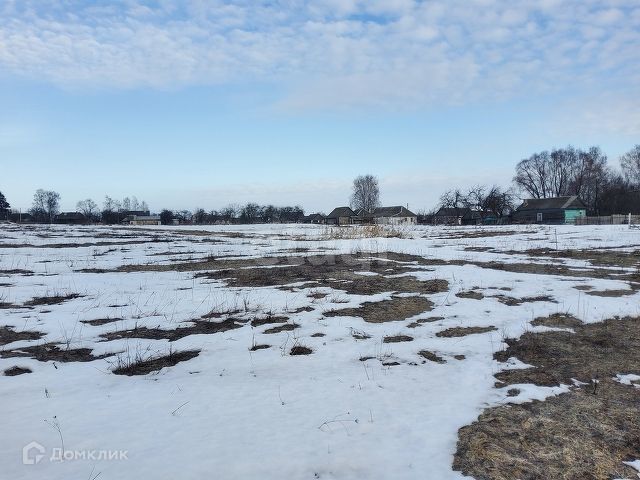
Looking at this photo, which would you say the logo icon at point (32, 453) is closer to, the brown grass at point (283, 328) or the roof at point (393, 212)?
the brown grass at point (283, 328)

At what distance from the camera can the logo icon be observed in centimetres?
281

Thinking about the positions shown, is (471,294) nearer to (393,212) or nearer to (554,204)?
(554,204)

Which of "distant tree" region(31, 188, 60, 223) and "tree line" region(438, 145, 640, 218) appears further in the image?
"distant tree" region(31, 188, 60, 223)

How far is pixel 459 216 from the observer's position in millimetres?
85125

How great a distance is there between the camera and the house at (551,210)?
70.1 m

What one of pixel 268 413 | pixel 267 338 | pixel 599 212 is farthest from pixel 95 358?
pixel 599 212

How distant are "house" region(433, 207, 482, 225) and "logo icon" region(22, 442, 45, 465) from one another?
273ft

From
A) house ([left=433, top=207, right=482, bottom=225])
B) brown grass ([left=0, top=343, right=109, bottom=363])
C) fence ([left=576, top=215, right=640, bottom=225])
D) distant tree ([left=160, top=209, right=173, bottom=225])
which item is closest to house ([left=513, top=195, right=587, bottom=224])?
house ([left=433, top=207, right=482, bottom=225])

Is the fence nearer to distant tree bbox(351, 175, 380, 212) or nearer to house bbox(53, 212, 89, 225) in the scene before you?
A: distant tree bbox(351, 175, 380, 212)

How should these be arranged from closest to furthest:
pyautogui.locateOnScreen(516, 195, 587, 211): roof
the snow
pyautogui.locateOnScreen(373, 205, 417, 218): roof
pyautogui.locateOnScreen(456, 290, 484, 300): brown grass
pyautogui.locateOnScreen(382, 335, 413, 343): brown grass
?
the snow < pyautogui.locateOnScreen(382, 335, 413, 343): brown grass < pyautogui.locateOnScreen(456, 290, 484, 300): brown grass < pyautogui.locateOnScreen(516, 195, 587, 211): roof < pyautogui.locateOnScreen(373, 205, 417, 218): roof

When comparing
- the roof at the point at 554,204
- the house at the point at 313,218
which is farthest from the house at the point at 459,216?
the house at the point at 313,218

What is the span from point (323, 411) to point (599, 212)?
87.7 m

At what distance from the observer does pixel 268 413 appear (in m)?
3.56

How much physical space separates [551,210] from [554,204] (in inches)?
48.5
